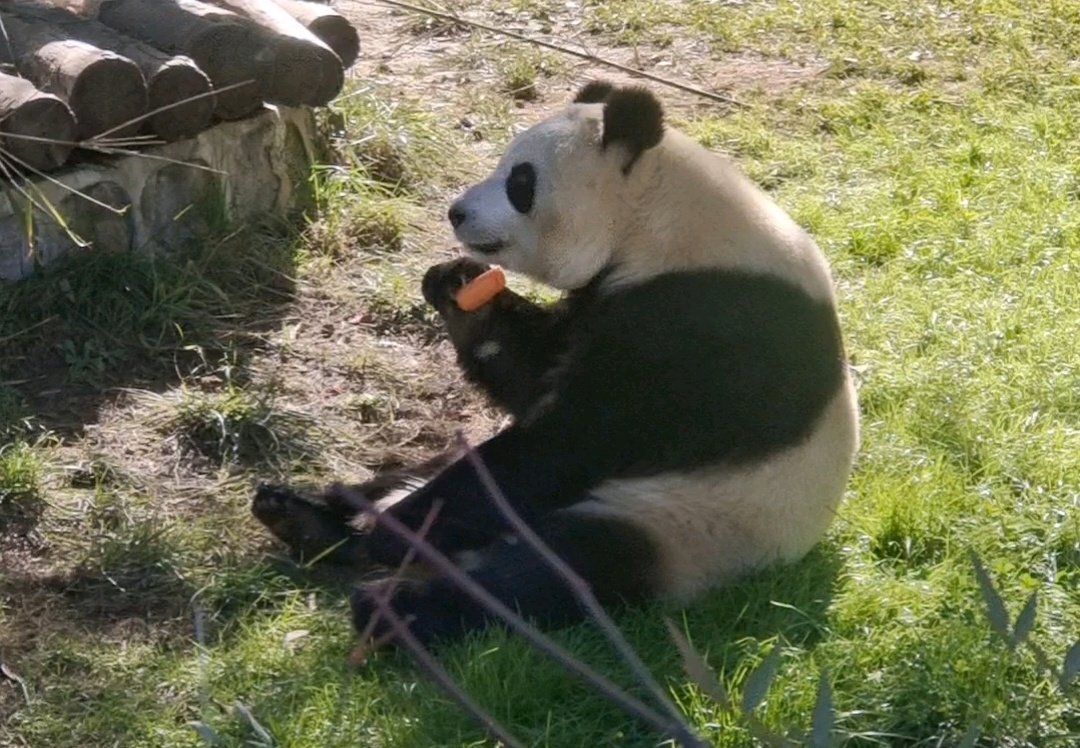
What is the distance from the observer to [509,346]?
15.5ft

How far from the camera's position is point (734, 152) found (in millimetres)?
7691

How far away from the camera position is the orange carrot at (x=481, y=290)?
15.7 ft

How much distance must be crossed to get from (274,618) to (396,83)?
4.63m

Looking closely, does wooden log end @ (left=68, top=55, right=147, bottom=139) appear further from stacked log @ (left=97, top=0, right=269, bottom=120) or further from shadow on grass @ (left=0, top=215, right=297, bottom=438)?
shadow on grass @ (left=0, top=215, right=297, bottom=438)

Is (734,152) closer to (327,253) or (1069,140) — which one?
(1069,140)

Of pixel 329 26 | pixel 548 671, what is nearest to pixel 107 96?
pixel 329 26

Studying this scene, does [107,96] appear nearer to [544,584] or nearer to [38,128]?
A: [38,128]

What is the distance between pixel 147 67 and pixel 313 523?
2.02 m

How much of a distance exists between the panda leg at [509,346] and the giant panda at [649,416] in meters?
0.15

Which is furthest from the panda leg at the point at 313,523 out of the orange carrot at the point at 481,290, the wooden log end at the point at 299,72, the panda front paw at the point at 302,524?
the wooden log end at the point at 299,72

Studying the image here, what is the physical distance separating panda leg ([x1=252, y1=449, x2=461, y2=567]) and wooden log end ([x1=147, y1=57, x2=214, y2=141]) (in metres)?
1.70

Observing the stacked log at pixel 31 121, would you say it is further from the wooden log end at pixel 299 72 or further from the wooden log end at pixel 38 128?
the wooden log end at pixel 299 72

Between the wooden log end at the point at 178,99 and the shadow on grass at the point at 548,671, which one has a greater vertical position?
the wooden log end at the point at 178,99

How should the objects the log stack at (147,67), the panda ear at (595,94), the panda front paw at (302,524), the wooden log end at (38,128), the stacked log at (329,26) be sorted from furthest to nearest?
the stacked log at (329,26) < the log stack at (147,67) < the wooden log end at (38,128) < the panda ear at (595,94) < the panda front paw at (302,524)
